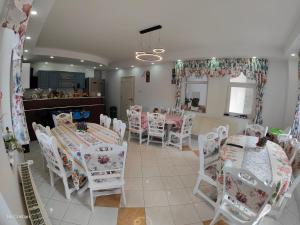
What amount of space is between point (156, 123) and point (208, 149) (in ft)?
6.37

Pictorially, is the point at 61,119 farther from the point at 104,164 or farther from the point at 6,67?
the point at 104,164

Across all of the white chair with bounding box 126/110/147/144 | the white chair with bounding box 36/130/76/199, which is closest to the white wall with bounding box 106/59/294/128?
the white chair with bounding box 126/110/147/144

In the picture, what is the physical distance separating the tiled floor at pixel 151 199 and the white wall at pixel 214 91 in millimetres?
2340

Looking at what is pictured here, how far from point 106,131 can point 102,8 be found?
1.82m

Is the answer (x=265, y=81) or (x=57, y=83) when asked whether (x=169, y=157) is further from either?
(x=57, y=83)

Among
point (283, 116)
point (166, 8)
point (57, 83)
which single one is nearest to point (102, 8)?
point (166, 8)

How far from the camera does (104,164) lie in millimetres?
1892

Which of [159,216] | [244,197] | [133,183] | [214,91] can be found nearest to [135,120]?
[133,183]

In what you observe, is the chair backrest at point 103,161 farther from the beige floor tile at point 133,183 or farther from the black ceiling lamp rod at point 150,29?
the black ceiling lamp rod at point 150,29

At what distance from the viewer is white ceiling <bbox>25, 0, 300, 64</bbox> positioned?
224 cm

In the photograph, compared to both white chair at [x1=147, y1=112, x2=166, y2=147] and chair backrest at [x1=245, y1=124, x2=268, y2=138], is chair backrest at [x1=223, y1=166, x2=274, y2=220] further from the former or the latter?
white chair at [x1=147, y1=112, x2=166, y2=147]

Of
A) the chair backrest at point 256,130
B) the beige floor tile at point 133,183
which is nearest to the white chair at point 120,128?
the beige floor tile at point 133,183

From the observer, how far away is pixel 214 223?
5.97ft

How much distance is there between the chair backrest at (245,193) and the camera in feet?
4.36
